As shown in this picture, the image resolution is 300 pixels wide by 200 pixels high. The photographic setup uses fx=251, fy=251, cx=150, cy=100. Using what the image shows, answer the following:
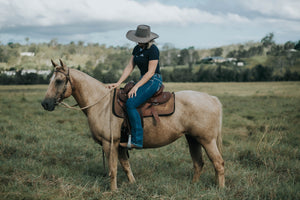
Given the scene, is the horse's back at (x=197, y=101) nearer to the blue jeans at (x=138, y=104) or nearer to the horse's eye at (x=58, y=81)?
the blue jeans at (x=138, y=104)

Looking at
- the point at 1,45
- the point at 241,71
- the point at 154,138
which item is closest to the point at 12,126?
the point at 154,138

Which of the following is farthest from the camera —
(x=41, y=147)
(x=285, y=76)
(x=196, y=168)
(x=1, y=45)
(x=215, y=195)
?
(x=285, y=76)

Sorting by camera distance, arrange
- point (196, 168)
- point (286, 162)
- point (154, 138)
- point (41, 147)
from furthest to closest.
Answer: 1. point (41, 147)
2. point (286, 162)
3. point (196, 168)
4. point (154, 138)

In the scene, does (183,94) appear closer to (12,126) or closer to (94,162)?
(94,162)

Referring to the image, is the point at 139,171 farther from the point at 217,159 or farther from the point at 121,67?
the point at 121,67

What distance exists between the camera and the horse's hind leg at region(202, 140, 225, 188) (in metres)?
5.35

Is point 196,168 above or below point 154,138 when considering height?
below

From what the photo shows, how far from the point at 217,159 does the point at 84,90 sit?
3197mm

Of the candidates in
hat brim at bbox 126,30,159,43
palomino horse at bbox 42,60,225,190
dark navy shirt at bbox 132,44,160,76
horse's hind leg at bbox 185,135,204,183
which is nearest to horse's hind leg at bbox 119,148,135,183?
palomino horse at bbox 42,60,225,190

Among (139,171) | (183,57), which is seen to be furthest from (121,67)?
(183,57)

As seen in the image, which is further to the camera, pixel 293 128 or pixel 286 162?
pixel 293 128

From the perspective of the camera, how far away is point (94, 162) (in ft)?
22.4

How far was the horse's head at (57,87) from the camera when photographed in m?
4.89

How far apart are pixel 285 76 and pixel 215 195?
56892 millimetres
